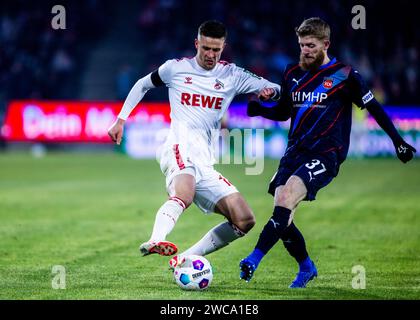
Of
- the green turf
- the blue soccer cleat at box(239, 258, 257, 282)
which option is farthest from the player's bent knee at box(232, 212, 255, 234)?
the blue soccer cleat at box(239, 258, 257, 282)

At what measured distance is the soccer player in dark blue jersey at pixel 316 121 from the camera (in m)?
7.14

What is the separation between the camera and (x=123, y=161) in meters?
23.2

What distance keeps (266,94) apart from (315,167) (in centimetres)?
89

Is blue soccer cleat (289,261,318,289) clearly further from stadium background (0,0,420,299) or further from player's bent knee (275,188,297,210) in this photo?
player's bent knee (275,188,297,210)

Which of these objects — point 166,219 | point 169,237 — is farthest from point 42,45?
point 166,219

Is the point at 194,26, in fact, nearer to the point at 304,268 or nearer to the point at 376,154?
the point at 376,154

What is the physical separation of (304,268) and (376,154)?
1700 centimetres

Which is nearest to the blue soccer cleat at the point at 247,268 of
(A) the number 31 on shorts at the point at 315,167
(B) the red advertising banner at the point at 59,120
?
(A) the number 31 on shorts at the point at 315,167

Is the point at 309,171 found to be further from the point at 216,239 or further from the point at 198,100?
the point at 198,100

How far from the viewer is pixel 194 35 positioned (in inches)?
1050

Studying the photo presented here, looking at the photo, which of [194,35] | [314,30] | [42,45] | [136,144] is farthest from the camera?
[42,45]

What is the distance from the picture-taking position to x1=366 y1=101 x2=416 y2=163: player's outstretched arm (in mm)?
7195

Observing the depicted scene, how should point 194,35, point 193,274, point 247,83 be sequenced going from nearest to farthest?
1. point 193,274
2. point 247,83
3. point 194,35

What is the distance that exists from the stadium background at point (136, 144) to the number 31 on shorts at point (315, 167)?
0.93m
